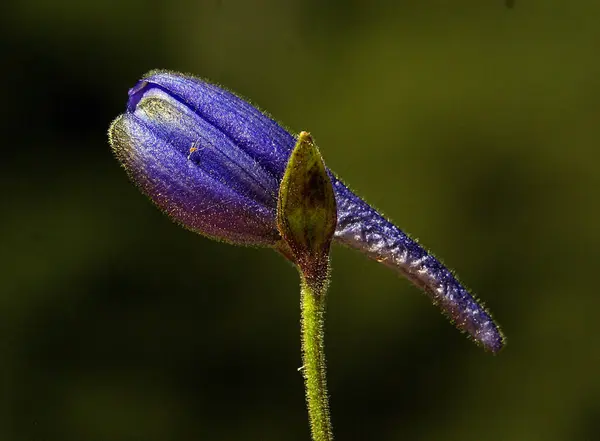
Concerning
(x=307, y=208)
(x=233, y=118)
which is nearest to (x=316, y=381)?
(x=307, y=208)

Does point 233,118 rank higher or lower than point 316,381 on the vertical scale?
higher

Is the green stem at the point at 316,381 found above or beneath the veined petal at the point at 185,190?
beneath

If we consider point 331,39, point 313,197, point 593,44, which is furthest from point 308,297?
point 593,44

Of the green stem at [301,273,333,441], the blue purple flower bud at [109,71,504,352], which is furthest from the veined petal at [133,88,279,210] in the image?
the green stem at [301,273,333,441]

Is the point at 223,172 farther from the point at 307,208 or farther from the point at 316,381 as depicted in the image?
the point at 316,381

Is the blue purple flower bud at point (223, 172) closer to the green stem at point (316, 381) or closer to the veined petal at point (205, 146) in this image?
the veined petal at point (205, 146)

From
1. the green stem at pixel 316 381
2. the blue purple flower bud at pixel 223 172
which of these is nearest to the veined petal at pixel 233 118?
the blue purple flower bud at pixel 223 172
